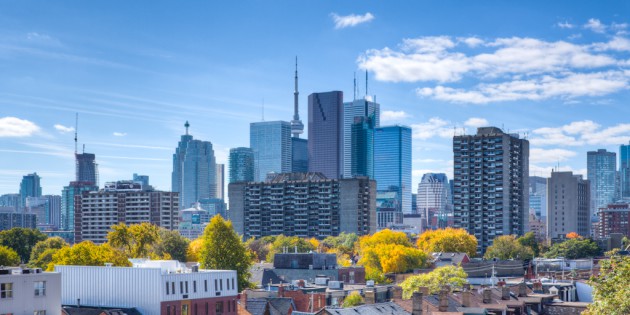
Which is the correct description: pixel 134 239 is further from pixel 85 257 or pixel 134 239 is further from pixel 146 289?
pixel 146 289

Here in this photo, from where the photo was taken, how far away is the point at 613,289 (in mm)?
54750

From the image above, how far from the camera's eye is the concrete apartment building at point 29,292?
83.5 m

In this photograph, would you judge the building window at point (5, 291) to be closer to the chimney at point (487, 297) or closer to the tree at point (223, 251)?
the chimney at point (487, 297)

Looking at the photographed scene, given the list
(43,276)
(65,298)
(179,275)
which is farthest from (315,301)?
(43,276)

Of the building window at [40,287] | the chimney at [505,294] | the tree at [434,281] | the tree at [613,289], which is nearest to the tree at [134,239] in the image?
the tree at [434,281]

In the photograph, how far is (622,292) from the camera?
51.9 meters

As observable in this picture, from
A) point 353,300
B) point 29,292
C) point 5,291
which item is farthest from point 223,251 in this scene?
point 5,291

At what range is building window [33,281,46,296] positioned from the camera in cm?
8594

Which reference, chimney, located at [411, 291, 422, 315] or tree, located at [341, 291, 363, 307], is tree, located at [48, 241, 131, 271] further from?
chimney, located at [411, 291, 422, 315]

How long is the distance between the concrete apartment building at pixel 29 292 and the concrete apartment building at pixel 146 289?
1249 centimetres

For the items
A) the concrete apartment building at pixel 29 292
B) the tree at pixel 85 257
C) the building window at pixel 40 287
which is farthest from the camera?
the tree at pixel 85 257

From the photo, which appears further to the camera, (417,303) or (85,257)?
(85,257)

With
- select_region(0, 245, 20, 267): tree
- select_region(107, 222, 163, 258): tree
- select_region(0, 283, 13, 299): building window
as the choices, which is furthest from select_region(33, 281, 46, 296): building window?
select_region(107, 222, 163, 258): tree

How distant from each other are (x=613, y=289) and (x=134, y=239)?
144 m
